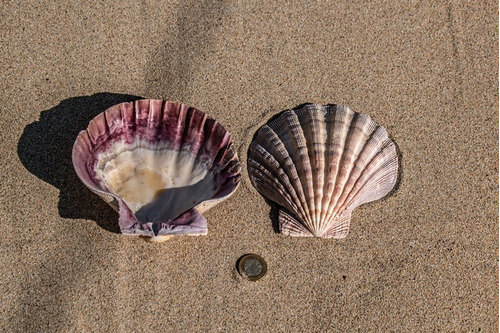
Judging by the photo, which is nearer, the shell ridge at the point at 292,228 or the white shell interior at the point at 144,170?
the white shell interior at the point at 144,170

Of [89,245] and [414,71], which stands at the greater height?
[414,71]

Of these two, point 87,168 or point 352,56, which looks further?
point 352,56

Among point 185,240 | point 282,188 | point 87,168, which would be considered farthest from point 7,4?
point 282,188

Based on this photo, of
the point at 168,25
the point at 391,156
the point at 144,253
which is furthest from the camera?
the point at 168,25

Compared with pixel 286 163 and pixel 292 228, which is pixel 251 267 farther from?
pixel 286 163

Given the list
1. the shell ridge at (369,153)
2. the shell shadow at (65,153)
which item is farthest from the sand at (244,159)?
the shell ridge at (369,153)

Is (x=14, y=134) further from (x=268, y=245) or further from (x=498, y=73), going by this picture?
(x=498, y=73)

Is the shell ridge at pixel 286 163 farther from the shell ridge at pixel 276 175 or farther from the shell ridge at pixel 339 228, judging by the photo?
the shell ridge at pixel 339 228
